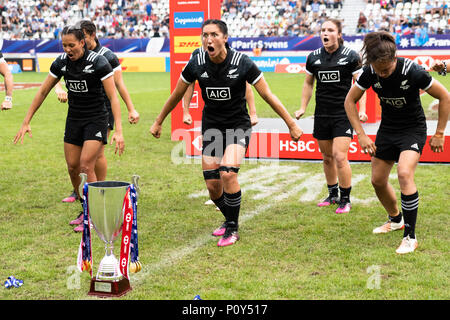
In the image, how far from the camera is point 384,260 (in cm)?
520

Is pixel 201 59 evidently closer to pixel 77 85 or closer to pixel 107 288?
pixel 77 85

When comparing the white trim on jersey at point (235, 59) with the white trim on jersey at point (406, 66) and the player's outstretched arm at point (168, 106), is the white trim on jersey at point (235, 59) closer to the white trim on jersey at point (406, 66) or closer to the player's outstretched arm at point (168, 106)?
the player's outstretched arm at point (168, 106)

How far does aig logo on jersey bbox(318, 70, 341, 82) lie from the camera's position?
696 cm

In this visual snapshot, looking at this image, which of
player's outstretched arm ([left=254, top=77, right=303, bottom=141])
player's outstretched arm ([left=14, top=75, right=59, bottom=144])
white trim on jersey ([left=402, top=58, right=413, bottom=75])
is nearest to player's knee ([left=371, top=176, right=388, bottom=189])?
player's outstretched arm ([left=254, top=77, right=303, bottom=141])

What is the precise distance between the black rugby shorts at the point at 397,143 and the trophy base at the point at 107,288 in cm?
278

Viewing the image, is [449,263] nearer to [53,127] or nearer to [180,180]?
[180,180]

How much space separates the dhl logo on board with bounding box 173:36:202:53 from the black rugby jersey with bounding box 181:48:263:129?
454cm

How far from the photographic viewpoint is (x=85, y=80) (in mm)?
6133

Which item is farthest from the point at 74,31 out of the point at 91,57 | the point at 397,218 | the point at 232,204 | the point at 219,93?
the point at 397,218

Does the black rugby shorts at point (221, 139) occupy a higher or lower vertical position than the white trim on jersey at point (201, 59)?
lower

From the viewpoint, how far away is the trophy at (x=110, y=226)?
4.34 metres

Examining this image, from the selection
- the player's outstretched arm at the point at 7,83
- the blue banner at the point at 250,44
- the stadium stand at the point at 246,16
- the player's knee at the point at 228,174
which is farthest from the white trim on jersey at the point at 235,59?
the stadium stand at the point at 246,16

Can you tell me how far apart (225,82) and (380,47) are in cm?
148
